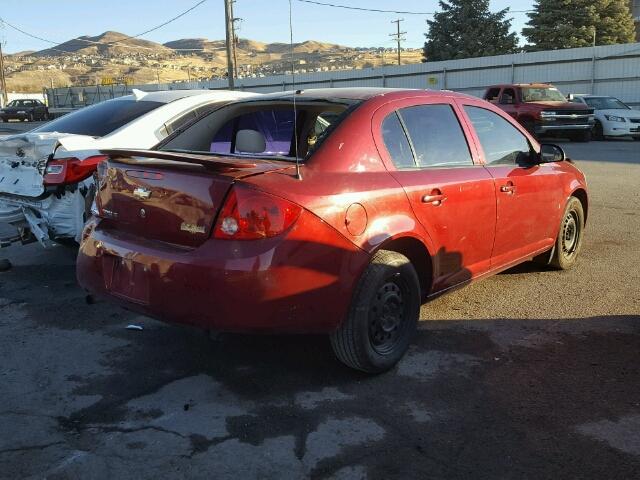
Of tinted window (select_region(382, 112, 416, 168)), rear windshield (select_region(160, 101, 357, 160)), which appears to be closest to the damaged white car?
rear windshield (select_region(160, 101, 357, 160))

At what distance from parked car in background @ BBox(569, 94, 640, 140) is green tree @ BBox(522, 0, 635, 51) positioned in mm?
20583

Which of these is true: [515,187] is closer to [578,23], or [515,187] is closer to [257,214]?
[257,214]

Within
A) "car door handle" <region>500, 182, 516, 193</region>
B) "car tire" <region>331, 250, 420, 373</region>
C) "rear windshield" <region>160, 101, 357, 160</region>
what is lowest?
"car tire" <region>331, 250, 420, 373</region>

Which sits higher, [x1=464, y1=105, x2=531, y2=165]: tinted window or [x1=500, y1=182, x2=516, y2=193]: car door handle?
[x1=464, y1=105, x2=531, y2=165]: tinted window

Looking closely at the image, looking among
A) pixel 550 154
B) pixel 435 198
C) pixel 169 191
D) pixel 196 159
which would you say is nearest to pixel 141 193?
pixel 169 191

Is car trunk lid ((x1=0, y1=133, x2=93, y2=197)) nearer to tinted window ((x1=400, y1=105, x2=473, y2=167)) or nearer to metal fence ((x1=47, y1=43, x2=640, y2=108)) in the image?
tinted window ((x1=400, y1=105, x2=473, y2=167))

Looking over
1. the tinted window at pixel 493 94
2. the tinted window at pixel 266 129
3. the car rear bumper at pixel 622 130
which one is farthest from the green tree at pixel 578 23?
the tinted window at pixel 266 129

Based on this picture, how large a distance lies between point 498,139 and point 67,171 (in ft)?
11.9

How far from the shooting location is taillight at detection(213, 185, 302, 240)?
3.10m

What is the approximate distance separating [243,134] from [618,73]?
2964 centimetres

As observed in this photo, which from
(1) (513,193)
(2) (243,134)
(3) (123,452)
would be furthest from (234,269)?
(1) (513,193)

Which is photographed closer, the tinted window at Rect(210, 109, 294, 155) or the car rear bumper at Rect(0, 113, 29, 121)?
the tinted window at Rect(210, 109, 294, 155)

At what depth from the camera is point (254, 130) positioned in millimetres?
4621

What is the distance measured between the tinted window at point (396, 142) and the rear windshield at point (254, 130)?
0.49 m
